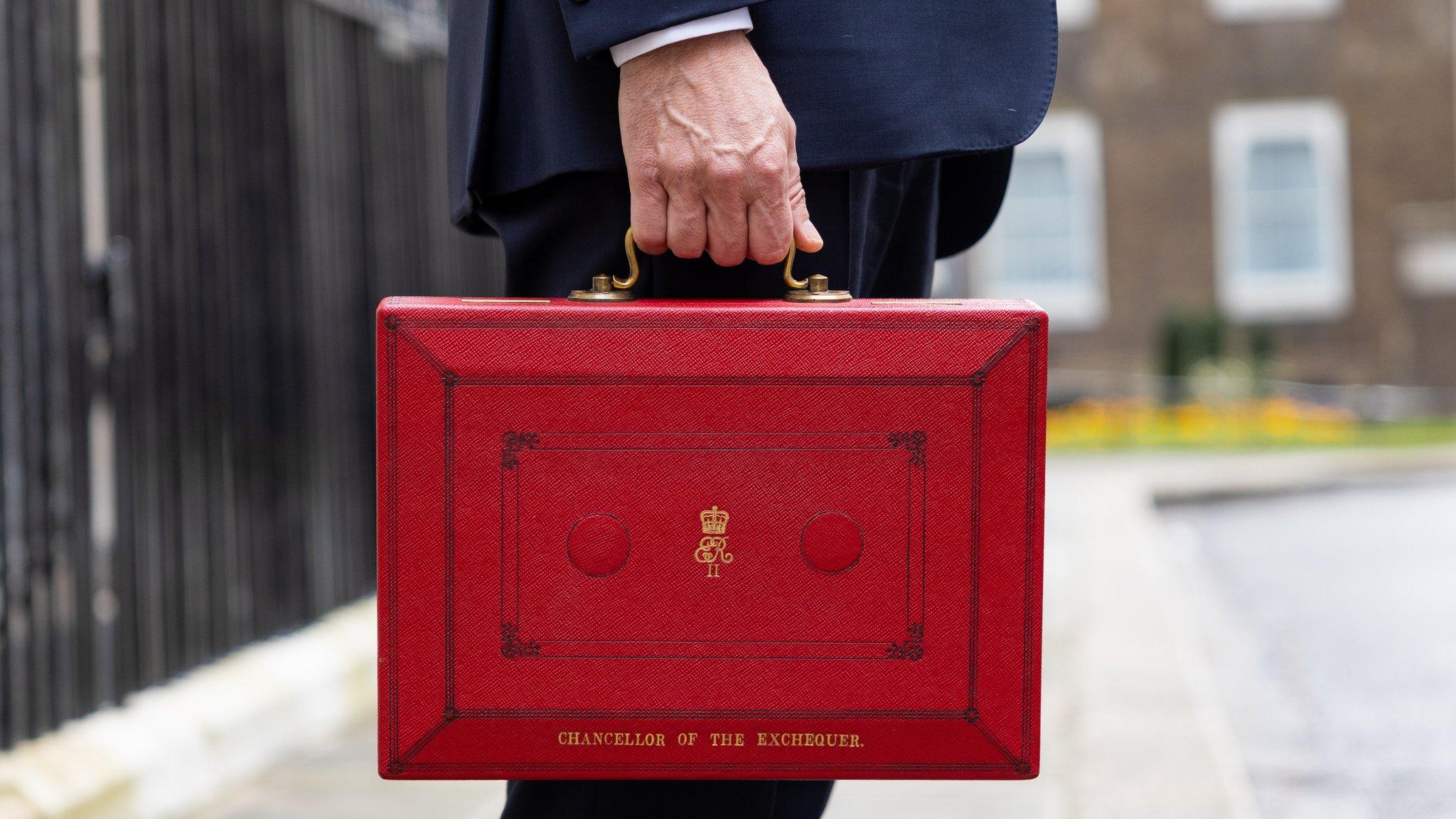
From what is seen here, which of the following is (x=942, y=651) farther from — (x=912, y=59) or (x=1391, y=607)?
(x=1391, y=607)

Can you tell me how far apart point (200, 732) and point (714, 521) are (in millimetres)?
1692

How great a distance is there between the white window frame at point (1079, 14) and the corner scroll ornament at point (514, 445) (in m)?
14.6

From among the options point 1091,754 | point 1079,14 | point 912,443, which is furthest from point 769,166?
point 1079,14

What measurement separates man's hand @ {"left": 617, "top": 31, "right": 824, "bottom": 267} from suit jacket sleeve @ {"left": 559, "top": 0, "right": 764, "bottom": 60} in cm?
3

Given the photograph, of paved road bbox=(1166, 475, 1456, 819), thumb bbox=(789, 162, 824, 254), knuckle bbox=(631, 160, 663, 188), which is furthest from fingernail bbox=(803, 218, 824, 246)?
paved road bbox=(1166, 475, 1456, 819)

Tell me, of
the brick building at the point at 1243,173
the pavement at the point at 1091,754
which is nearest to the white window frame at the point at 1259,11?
the brick building at the point at 1243,173

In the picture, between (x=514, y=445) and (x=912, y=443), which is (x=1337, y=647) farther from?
(x=514, y=445)

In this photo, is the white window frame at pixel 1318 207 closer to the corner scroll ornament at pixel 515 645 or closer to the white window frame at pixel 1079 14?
the white window frame at pixel 1079 14

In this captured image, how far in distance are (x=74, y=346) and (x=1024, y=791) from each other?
181cm

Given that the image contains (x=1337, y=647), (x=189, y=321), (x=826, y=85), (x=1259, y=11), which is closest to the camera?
(x=826, y=85)

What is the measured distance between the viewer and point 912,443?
1.25 metres

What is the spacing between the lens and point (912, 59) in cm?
133

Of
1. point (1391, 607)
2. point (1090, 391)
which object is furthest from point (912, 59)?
point (1090, 391)

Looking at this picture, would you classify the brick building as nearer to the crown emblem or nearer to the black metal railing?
the black metal railing
